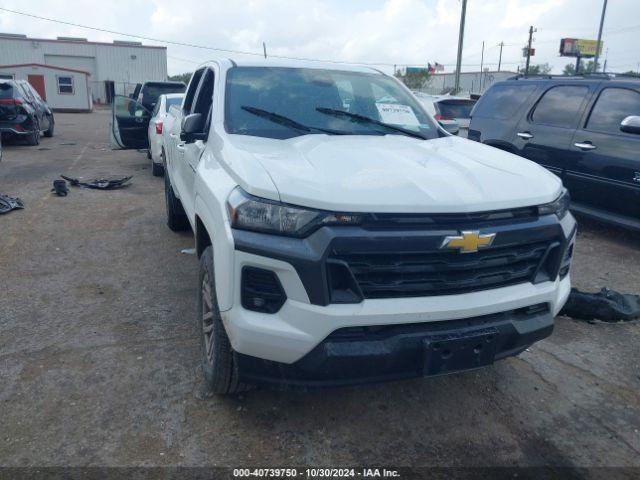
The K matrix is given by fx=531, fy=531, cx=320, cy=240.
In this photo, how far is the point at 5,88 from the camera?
41.5 feet

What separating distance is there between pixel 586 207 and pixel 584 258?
0.78m

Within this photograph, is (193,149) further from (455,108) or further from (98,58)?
(98,58)

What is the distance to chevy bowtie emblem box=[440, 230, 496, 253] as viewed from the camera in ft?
7.67

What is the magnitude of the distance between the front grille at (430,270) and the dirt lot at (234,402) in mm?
841

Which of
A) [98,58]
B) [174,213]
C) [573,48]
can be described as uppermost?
[573,48]

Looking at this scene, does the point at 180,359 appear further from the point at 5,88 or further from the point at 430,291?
the point at 5,88

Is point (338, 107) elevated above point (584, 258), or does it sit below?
above

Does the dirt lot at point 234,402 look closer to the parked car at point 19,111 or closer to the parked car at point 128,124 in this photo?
the parked car at point 128,124

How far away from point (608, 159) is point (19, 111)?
13.0m

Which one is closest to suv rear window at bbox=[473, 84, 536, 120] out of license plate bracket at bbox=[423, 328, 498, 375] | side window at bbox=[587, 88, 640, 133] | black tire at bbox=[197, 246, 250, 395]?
side window at bbox=[587, 88, 640, 133]

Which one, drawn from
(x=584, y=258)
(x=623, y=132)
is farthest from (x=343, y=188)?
(x=623, y=132)

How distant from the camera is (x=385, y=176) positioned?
2.55 meters

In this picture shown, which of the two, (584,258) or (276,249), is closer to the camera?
(276,249)

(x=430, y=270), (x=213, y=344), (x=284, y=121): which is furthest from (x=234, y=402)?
(x=284, y=121)
